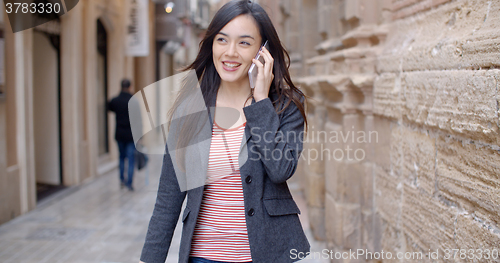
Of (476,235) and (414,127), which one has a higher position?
(414,127)

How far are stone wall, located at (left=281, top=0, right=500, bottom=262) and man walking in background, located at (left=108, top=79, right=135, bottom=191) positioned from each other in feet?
13.5

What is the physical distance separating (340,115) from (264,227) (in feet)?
8.95

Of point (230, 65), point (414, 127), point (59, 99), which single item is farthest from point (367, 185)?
point (59, 99)

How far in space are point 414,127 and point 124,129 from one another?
634 cm

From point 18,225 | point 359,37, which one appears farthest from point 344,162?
point 18,225

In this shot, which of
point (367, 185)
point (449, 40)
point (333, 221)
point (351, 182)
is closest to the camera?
point (449, 40)

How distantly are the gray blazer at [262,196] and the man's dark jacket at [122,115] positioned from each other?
624 centimetres

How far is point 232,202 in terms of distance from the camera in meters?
1.92

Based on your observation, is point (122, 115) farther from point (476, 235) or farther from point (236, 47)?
point (476, 235)

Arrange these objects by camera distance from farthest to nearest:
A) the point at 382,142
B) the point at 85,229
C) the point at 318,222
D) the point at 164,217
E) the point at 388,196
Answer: the point at 85,229 → the point at 318,222 → the point at 382,142 → the point at 388,196 → the point at 164,217

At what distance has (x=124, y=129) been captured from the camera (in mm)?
8102

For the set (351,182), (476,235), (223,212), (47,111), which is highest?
(47,111)

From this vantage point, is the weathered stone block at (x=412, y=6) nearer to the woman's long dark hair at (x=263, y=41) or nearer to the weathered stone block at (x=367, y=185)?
the woman's long dark hair at (x=263, y=41)

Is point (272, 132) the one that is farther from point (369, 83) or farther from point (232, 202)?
point (369, 83)
